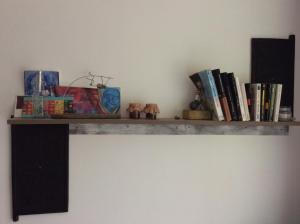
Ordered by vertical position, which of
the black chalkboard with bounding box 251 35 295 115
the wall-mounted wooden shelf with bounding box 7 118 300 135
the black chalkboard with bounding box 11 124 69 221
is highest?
the black chalkboard with bounding box 251 35 295 115

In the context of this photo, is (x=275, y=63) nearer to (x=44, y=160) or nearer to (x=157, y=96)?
(x=157, y=96)

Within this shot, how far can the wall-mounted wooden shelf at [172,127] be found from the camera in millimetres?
1527

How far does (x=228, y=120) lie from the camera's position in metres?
1.60

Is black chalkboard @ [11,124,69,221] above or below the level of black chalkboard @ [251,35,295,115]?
below

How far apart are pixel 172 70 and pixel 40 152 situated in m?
0.84

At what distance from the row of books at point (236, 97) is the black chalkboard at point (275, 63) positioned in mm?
155

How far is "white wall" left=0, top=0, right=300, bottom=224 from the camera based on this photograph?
5.22 feet

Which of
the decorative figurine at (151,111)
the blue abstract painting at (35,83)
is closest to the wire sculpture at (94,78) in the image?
the blue abstract painting at (35,83)

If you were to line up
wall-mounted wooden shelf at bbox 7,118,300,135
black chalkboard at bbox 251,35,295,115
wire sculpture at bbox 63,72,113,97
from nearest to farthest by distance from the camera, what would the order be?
wall-mounted wooden shelf at bbox 7,118,300,135 → wire sculpture at bbox 63,72,113,97 → black chalkboard at bbox 251,35,295,115

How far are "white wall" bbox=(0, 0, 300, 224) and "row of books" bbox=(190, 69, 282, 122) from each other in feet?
0.56

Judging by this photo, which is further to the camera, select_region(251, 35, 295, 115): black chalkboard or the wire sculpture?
select_region(251, 35, 295, 115): black chalkboard

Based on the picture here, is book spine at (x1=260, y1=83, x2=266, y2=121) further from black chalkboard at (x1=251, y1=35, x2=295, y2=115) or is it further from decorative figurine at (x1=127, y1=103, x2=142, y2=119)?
decorative figurine at (x1=127, y1=103, x2=142, y2=119)

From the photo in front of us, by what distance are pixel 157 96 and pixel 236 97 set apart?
1.41ft

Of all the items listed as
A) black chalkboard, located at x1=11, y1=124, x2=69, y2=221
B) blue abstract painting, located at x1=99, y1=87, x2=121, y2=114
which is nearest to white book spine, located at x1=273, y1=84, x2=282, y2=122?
blue abstract painting, located at x1=99, y1=87, x2=121, y2=114
